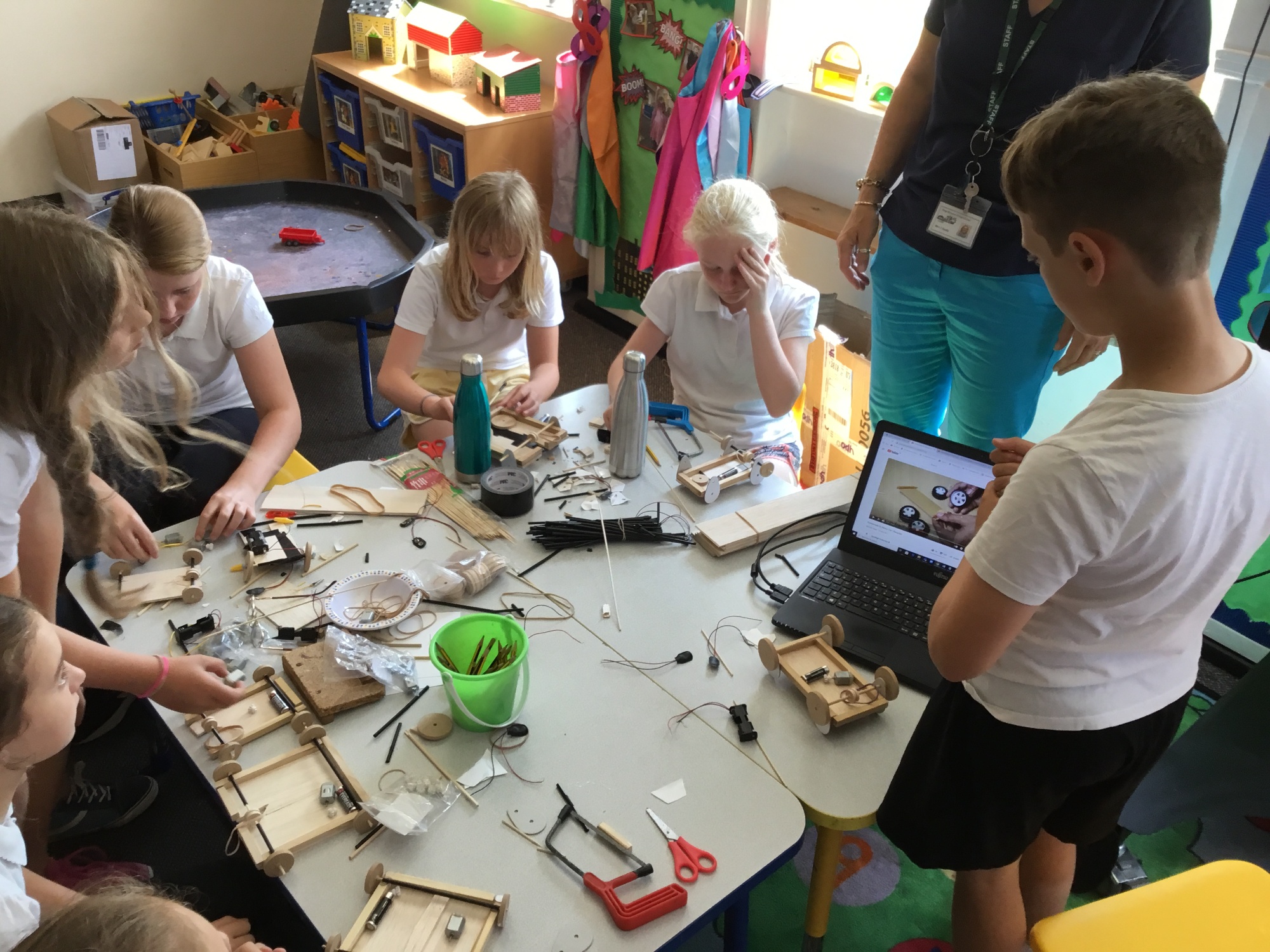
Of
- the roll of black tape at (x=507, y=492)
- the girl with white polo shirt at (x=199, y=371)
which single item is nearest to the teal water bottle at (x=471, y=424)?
the roll of black tape at (x=507, y=492)

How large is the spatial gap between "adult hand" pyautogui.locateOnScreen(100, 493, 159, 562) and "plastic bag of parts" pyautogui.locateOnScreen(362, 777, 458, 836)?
2.26 ft

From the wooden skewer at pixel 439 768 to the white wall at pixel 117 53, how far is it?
4796mm

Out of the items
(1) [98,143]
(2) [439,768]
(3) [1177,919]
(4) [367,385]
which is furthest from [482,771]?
(1) [98,143]

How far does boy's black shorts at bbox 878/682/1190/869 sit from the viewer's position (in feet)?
3.93

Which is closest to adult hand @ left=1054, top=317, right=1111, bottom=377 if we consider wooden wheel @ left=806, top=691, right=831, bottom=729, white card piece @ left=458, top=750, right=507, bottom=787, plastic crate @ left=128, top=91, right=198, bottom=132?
wooden wheel @ left=806, top=691, right=831, bottom=729

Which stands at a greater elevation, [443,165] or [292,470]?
[443,165]

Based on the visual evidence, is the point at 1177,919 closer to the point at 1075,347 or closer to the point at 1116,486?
the point at 1116,486

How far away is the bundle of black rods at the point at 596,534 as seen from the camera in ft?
5.57

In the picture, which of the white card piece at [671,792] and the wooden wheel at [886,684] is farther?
the wooden wheel at [886,684]

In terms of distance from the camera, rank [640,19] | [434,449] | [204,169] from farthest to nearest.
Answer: [204,169] < [640,19] < [434,449]

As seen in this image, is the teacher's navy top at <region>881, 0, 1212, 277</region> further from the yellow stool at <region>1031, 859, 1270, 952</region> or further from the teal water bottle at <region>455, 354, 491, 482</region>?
the yellow stool at <region>1031, 859, 1270, 952</region>

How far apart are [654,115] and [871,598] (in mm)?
2495

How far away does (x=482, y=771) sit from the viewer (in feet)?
4.18

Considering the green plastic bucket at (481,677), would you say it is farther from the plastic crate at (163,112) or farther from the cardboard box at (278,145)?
the plastic crate at (163,112)
